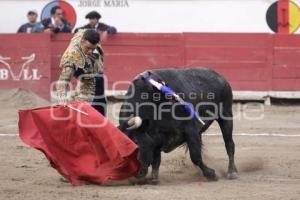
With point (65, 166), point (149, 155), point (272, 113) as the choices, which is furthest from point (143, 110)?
point (272, 113)

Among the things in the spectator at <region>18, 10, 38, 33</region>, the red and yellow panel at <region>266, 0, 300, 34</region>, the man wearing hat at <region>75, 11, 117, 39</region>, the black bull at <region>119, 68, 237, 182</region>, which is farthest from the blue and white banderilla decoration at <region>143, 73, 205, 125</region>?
the red and yellow panel at <region>266, 0, 300, 34</region>

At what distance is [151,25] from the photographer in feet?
47.6

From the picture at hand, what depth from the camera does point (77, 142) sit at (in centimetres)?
638

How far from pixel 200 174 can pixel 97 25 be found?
5.68 metres

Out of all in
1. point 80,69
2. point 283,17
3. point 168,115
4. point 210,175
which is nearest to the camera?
point 168,115

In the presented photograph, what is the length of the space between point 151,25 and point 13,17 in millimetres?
2503

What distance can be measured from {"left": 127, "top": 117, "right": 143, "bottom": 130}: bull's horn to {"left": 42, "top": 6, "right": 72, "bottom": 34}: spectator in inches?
270

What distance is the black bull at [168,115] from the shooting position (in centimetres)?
631

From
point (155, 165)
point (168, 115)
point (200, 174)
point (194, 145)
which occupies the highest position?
point (168, 115)

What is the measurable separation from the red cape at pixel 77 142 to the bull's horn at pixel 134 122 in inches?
4.0

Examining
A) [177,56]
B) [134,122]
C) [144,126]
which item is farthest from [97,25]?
[134,122]

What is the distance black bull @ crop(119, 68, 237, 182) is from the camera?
6309 mm

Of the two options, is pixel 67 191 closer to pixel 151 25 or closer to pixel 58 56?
pixel 58 56

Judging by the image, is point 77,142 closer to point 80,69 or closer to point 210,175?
point 80,69
